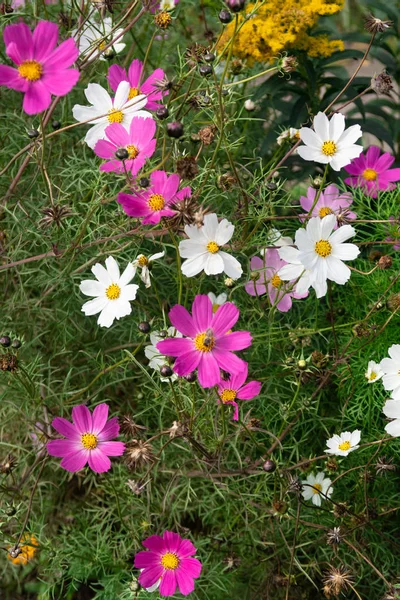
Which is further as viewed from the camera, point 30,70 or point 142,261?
point 142,261

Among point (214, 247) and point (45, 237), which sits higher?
point (45, 237)

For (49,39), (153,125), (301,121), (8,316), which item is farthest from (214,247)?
(301,121)

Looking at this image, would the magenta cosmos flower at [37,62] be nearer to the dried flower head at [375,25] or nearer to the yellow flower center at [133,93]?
the yellow flower center at [133,93]

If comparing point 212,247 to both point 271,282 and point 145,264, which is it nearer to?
point 145,264

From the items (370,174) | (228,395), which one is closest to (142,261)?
(228,395)

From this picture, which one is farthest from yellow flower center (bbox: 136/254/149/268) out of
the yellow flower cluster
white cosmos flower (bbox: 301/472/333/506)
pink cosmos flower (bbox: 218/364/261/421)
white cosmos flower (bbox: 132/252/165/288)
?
the yellow flower cluster

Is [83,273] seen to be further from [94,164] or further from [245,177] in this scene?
[245,177]

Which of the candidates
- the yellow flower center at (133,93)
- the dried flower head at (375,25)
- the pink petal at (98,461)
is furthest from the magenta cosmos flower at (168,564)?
the dried flower head at (375,25)
